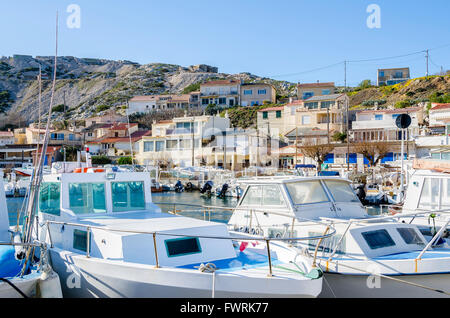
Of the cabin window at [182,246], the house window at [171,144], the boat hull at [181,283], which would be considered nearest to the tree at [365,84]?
the house window at [171,144]

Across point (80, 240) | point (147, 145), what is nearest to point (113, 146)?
point (147, 145)

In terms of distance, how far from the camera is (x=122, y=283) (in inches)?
319

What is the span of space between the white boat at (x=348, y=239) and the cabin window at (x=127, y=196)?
10.3 ft

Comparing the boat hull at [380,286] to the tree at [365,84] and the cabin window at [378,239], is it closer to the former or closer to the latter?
the cabin window at [378,239]

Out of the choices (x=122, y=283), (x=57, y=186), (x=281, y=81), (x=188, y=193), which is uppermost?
(x=281, y=81)

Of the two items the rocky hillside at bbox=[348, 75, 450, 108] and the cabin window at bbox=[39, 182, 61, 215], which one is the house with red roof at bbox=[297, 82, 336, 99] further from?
the cabin window at bbox=[39, 182, 61, 215]

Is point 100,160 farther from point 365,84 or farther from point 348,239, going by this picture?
point 365,84

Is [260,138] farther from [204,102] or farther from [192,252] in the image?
[192,252]

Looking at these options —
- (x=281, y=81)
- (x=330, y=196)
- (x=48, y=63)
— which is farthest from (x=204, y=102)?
(x=48, y=63)

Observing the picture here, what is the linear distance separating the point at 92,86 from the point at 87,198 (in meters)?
155

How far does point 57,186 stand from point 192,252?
429 cm

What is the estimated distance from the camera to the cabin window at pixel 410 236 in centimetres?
1067

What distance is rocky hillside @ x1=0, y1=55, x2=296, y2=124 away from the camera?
129 meters

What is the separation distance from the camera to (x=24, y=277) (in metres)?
7.88
